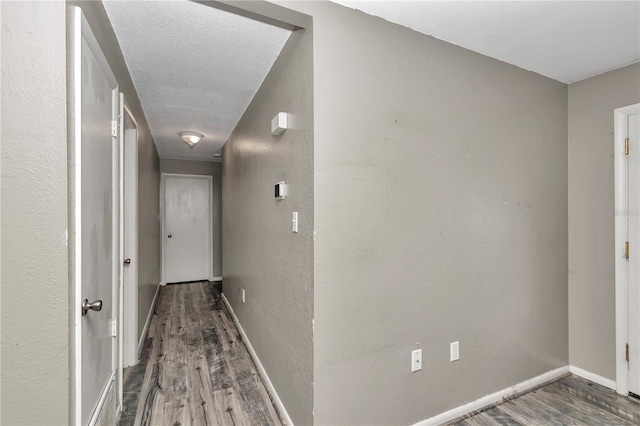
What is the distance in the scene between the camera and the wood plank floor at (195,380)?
194cm

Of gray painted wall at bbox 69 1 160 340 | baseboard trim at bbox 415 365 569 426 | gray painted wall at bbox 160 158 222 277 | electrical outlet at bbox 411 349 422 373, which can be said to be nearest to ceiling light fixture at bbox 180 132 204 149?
gray painted wall at bbox 69 1 160 340

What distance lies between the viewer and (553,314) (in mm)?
2359

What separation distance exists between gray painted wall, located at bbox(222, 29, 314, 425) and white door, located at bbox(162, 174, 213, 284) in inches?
115

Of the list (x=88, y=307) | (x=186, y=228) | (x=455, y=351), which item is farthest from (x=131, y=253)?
(x=186, y=228)

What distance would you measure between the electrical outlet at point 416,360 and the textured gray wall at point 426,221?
0.12 ft

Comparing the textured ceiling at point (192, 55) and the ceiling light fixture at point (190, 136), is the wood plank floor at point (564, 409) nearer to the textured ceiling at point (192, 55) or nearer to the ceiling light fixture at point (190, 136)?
the textured ceiling at point (192, 55)

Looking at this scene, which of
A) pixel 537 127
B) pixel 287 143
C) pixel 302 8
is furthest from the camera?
pixel 537 127

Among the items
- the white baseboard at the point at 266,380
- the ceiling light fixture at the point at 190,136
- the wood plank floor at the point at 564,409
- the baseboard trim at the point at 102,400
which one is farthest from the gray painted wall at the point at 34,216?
the ceiling light fixture at the point at 190,136

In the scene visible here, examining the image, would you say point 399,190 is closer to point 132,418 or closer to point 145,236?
point 132,418

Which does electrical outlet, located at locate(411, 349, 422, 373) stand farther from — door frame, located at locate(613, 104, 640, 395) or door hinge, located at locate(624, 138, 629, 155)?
door hinge, located at locate(624, 138, 629, 155)

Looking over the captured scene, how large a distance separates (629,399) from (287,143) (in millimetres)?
2860

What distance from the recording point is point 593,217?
231cm

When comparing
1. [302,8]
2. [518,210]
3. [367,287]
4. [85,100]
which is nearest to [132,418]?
[367,287]

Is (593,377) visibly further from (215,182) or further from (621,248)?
(215,182)
